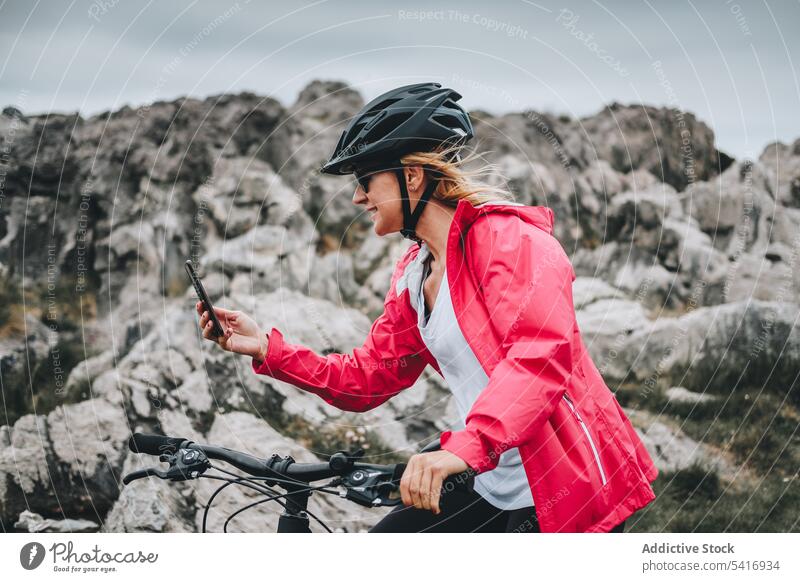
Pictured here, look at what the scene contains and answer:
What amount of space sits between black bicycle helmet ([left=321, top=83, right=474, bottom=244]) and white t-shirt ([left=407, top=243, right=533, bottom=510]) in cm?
35

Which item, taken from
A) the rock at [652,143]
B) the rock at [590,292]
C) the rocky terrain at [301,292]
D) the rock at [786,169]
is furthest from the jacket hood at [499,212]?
the rock at [652,143]

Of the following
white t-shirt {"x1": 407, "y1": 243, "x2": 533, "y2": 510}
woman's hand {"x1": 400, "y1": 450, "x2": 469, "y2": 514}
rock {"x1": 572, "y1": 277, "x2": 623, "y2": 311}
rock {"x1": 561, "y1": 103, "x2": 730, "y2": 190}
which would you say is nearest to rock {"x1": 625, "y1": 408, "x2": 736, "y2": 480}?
rock {"x1": 572, "y1": 277, "x2": 623, "y2": 311}

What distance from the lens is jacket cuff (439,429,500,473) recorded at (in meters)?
2.32

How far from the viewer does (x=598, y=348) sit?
7.30m

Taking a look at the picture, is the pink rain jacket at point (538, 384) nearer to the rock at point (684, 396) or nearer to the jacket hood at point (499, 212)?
the jacket hood at point (499, 212)

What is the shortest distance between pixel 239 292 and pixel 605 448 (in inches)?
244

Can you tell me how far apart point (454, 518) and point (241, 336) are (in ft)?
3.75

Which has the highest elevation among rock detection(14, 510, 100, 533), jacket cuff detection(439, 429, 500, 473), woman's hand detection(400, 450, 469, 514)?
jacket cuff detection(439, 429, 500, 473)

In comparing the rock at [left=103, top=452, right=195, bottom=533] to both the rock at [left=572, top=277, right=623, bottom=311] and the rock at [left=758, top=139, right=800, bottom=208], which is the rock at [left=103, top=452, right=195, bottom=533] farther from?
the rock at [left=758, top=139, right=800, bottom=208]

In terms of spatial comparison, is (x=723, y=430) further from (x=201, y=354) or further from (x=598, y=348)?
(x=201, y=354)

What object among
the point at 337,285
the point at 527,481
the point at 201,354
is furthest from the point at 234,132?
→ the point at 527,481

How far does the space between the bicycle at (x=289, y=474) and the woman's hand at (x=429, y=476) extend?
171 millimetres

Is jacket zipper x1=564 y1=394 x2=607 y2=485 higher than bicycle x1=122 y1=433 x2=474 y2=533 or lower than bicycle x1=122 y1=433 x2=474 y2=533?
higher

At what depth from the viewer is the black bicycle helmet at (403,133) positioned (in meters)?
2.94
